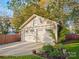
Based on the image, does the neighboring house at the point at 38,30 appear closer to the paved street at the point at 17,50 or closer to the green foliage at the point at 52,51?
the paved street at the point at 17,50

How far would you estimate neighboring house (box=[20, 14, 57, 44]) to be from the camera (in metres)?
30.0

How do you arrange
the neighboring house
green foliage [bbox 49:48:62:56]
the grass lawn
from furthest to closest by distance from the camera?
the neighboring house → the grass lawn → green foliage [bbox 49:48:62:56]

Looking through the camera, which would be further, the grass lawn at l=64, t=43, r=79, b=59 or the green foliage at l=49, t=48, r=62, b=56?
the grass lawn at l=64, t=43, r=79, b=59

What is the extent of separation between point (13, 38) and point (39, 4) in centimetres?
788

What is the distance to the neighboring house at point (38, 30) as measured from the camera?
29977 mm

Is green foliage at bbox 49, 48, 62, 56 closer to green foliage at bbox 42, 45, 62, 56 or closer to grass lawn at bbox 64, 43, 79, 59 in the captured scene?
green foliage at bbox 42, 45, 62, 56

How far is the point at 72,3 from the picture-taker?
31016mm

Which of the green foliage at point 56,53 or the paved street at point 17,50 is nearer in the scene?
the green foliage at point 56,53

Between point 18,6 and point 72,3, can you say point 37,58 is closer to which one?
point 72,3

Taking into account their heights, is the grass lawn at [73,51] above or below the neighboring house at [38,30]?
below

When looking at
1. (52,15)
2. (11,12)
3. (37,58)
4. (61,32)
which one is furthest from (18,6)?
(37,58)

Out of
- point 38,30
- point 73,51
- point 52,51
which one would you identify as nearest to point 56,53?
point 52,51

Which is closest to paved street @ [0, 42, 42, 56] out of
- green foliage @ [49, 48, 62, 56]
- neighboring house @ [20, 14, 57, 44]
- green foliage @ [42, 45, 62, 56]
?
green foliage @ [42, 45, 62, 56]

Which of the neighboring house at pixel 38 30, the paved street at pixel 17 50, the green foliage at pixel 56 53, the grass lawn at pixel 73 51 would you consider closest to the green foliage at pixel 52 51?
the green foliage at pixel 56 53
